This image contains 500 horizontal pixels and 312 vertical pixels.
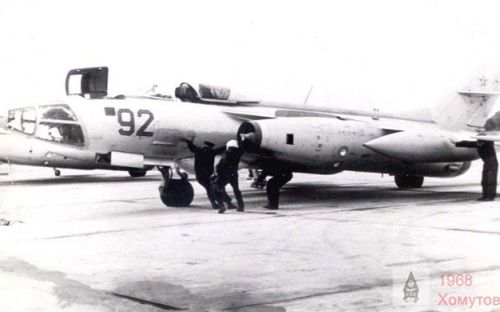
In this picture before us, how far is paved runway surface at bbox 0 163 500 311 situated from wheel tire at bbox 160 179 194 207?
28 centimetres

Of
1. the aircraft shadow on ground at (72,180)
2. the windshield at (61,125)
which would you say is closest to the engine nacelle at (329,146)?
the windshield at (61,125)

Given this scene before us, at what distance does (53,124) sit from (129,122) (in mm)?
1405

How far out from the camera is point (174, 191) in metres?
13.2

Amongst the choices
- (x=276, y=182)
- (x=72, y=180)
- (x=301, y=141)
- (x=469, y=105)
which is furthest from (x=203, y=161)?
(x=72, y=180)

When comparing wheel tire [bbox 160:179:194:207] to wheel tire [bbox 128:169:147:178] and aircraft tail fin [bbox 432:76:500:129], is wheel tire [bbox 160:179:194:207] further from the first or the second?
wheel tire [bbox 128:169:147:178]

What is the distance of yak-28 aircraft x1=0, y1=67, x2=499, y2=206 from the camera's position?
12227 mm

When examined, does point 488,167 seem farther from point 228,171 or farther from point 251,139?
point 228,171

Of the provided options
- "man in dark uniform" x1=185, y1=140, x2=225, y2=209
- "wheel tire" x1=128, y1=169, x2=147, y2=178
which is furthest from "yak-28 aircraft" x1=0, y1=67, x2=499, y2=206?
"wheel tire" x1=128, y1=169, x2=147, y2=178

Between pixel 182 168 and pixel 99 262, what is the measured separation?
604 cm

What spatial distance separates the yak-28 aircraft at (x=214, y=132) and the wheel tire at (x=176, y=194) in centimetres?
2

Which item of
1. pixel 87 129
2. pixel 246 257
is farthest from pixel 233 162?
pixel 246 257

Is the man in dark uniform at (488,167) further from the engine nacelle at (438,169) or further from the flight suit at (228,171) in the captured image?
the flight suit at (228,171)

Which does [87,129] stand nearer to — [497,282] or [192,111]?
[192,111]

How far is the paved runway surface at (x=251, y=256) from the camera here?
553 cm
